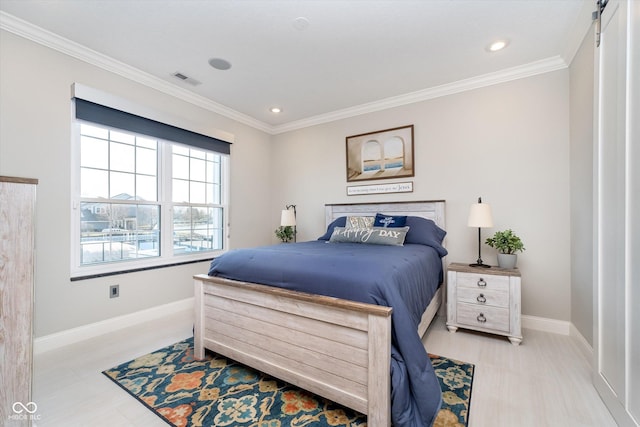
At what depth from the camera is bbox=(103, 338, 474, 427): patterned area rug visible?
149 cm

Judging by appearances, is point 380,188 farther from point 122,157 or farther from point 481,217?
point 122,157

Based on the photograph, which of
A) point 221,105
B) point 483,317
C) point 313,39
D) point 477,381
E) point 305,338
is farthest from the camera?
point 221,105

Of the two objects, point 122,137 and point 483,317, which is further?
point 122,137

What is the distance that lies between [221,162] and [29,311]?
9.80 feet

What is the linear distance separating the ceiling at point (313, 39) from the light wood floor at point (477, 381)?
2606 mm

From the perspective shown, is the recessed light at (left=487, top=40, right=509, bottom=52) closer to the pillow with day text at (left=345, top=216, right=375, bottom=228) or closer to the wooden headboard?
the wooden headboard

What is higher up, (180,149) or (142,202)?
(180,149)

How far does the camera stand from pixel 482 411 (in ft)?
5.08

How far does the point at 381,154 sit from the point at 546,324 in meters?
2.51

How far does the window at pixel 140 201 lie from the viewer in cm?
263

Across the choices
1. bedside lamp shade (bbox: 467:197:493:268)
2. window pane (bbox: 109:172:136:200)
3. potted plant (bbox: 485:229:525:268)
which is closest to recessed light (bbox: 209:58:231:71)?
window pane (bbox: 109:172:136:200)

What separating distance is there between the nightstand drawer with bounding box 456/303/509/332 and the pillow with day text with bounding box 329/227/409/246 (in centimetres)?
83

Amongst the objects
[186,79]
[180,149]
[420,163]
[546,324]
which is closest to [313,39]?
[186,79]

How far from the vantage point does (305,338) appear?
5.33ft
